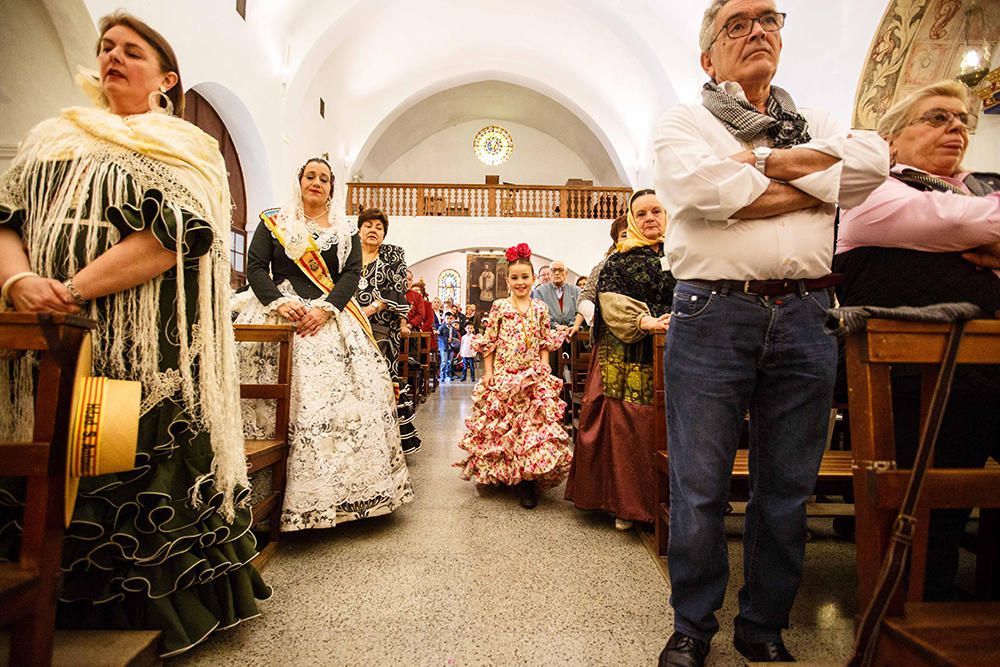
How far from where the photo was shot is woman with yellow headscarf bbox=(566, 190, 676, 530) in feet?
7.49

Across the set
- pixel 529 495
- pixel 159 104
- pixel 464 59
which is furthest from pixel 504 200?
pixel 159 104

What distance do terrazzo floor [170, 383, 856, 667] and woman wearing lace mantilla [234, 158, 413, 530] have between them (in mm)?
193

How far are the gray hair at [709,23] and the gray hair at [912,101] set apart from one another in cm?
67

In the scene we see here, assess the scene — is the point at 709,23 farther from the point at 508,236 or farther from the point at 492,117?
the point at 492,117

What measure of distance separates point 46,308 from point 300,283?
122cm

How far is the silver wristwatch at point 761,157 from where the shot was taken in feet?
3.71

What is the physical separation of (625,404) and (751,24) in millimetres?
1546

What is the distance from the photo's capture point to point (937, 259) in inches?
56.2

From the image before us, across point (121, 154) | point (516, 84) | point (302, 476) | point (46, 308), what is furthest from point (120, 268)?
point (516, 84)

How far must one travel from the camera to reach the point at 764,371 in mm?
1220

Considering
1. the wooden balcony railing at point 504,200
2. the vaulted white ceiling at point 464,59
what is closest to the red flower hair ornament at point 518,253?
the vaulted white ceiling at point 464,59

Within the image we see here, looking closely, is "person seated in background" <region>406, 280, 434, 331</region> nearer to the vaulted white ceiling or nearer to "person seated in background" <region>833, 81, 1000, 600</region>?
the vaulted white ceiling

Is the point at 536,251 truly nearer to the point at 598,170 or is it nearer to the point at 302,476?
the point at 598,170

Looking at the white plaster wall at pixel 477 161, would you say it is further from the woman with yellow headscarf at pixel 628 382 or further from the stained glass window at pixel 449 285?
the woman with yellow headscarf at pixel 628 382
